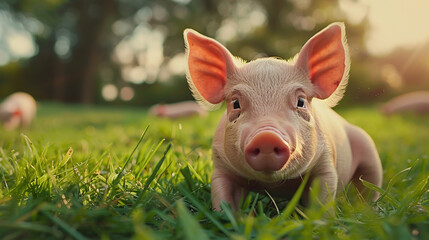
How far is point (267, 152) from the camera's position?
1723mm

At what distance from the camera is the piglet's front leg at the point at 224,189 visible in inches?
81.4

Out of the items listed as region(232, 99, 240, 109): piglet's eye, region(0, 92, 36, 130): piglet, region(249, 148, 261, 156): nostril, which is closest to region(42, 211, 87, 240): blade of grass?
region(249, 148, 261, 156): nostril

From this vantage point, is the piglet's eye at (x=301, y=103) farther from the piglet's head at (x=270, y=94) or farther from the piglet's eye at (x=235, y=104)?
the piglet's eye at (x=235, y=104)

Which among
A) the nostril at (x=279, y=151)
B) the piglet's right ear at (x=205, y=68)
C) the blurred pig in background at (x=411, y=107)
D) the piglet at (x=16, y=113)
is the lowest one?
the piglet at (x=16, y=113)

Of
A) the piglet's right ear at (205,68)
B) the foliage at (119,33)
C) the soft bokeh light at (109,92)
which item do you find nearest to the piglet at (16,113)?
the piglet's right ear at (205,68)

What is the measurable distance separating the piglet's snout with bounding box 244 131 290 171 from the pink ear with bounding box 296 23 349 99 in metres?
0.76

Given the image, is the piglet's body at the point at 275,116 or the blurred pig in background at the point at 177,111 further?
the blurred pig in background at the point at 177,111

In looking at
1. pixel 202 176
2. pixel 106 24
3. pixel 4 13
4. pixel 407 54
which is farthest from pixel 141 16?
pixel 202 176

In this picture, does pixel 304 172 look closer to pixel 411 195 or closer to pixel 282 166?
pixel 282 166

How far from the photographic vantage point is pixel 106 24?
27.6 m

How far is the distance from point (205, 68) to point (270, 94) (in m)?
0.56

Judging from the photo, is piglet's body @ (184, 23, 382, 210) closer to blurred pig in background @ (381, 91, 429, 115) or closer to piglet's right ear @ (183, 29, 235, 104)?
piglet's right ear @ (183, 29, 235, 104)

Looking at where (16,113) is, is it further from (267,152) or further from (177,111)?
(267,152)

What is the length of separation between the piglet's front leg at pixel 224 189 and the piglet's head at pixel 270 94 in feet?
0.27
